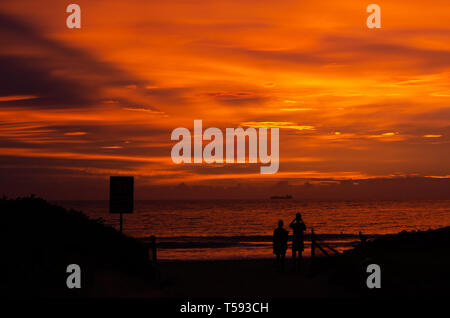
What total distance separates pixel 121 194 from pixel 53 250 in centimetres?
316

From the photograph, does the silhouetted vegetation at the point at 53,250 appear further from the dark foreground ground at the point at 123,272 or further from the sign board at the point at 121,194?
the sign board at the point at 121,194

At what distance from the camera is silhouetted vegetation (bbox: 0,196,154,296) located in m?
14.2

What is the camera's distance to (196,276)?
21.3 metres

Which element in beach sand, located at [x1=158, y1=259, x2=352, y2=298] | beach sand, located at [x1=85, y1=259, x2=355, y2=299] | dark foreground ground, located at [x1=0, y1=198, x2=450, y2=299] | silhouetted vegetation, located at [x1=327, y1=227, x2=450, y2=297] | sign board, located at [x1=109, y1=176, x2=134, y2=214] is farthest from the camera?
sign board, located at [x1=109, y1=176, x2=134, y2=214]

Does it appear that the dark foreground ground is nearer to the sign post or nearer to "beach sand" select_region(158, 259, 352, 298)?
"beach sand" select_region(158, 259, 352, 298)

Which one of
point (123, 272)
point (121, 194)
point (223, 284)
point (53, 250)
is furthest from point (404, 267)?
point (53, 250)

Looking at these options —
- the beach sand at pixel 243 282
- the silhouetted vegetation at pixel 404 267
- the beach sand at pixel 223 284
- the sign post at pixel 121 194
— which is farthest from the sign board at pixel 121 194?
the silhouetted vegetation at pixel 404 267

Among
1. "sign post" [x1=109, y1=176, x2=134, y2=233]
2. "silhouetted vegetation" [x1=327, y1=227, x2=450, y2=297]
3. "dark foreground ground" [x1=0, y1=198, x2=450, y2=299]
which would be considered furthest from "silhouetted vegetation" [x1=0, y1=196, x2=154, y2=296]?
"silhouetted vegetation" [x1=327, y1=227, x2=450, y2=297]

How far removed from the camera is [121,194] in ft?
59.5

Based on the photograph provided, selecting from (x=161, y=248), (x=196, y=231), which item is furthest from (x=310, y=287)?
(x=196, y=231)

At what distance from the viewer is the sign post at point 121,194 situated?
18031mm

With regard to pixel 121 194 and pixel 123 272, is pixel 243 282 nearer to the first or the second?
pixel 123 272

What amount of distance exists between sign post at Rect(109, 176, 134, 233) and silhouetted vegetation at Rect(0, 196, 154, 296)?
0.92 meters
